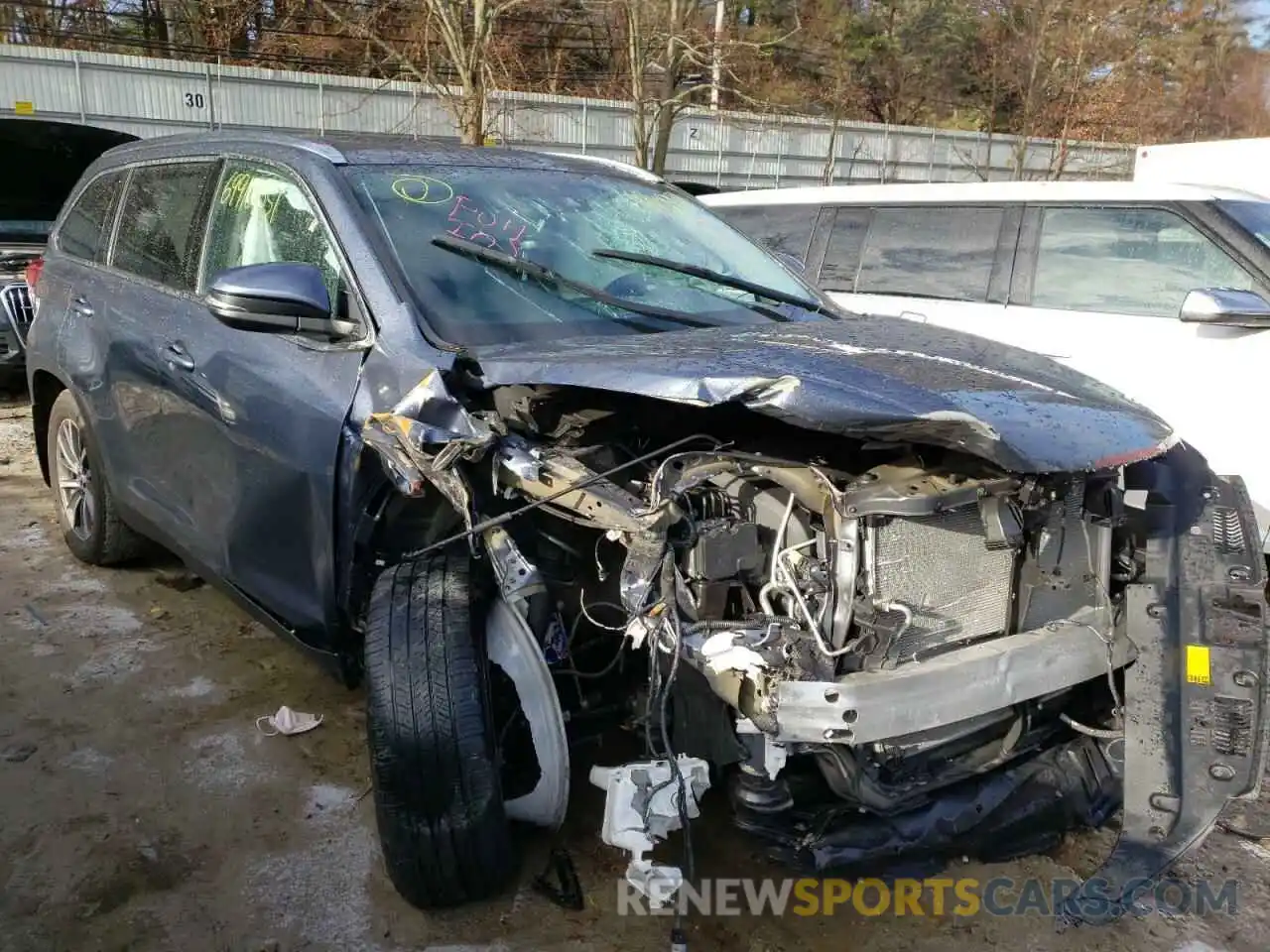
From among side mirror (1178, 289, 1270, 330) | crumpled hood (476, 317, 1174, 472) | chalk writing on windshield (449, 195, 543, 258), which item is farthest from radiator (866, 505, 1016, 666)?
side mirror (1178, 289, 1270, 330)

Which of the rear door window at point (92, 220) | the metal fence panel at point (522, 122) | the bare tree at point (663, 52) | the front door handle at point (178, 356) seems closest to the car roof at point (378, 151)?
the rear door window at point (92, 220)

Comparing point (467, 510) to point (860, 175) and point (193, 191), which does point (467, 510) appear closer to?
point (193, 191)

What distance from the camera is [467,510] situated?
231 cm

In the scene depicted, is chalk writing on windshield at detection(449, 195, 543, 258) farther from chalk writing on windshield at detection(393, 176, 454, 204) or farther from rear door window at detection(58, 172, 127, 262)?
rear door window at detection(58, 172, 127, 262)

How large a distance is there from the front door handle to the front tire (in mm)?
1013

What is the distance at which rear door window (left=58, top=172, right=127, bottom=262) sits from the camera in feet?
13.2

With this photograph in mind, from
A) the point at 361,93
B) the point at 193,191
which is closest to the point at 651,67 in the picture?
the point at 361,93

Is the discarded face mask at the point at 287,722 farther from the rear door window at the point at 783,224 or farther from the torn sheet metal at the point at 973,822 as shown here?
the rear door window at the point at 783,224

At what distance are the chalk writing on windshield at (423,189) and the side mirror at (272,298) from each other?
441 millimetres

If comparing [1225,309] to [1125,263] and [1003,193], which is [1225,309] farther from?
[1003,193]

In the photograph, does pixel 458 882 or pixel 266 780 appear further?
pixel 266 780

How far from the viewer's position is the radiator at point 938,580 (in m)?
2.09

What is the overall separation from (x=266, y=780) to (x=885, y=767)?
184 centimetres

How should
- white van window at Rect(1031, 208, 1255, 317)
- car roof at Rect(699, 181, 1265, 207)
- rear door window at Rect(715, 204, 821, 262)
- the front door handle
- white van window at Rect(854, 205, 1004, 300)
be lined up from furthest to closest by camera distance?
rear door window at Rect(715, 204, 821, 262), white van window at Rect(854, 205, 1004, 300), car roof at Rect(699, 181, 1265, 207), white van window at Rect(1031, 208, 1255, 317), the front door handle
